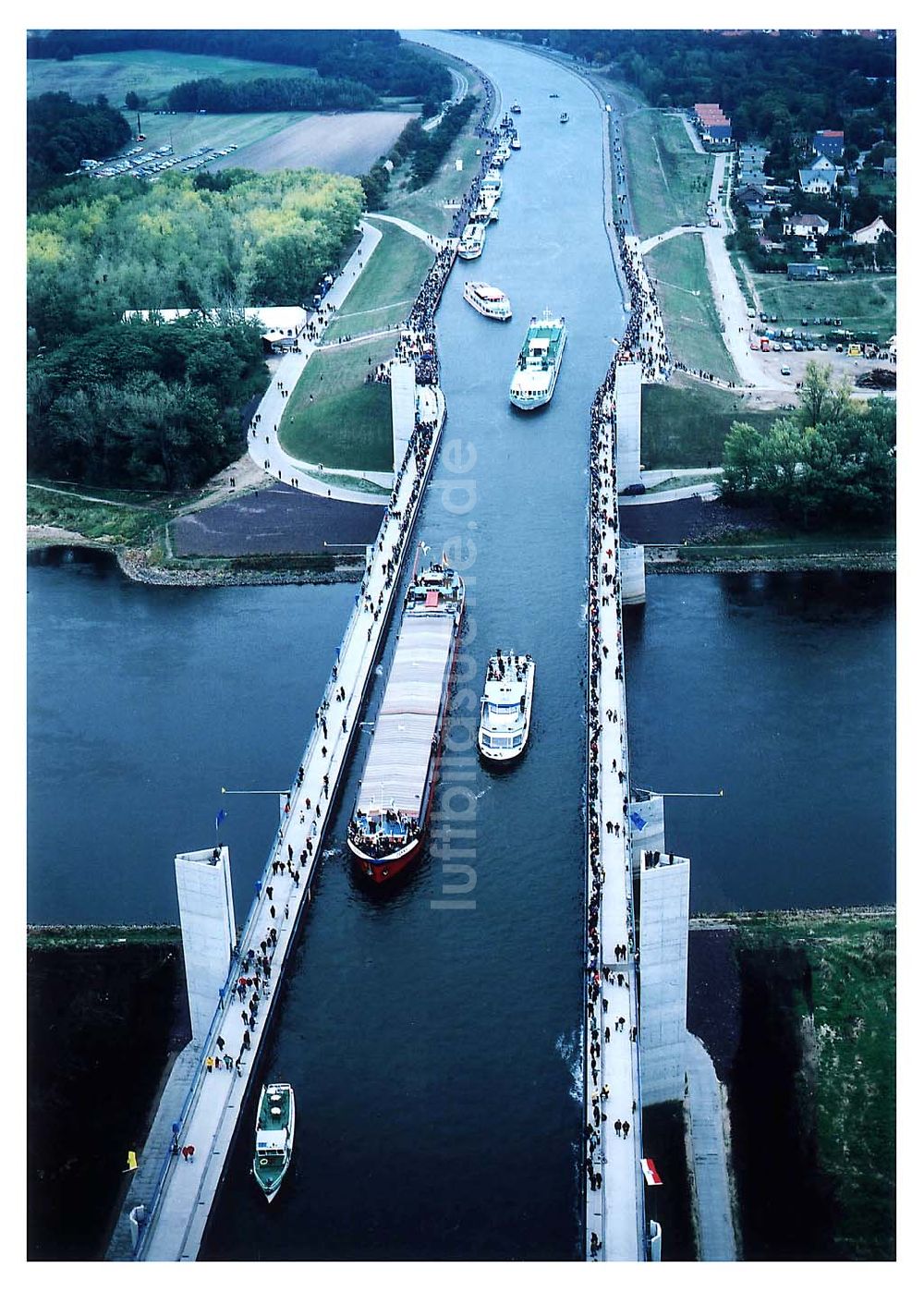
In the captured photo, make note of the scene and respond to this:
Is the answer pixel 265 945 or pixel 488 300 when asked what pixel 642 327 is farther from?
pixel 265 945

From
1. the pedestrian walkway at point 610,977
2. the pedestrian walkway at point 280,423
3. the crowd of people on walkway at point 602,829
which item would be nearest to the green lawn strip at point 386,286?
the pedestrian walkway at point 280,423

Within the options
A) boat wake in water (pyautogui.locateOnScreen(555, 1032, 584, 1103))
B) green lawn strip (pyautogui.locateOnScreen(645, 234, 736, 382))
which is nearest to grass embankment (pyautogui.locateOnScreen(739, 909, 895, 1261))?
boat wake in water (pyautogui.locateOnScreen(555, 1032, 584, 1103))

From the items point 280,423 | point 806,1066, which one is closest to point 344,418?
point 280,423

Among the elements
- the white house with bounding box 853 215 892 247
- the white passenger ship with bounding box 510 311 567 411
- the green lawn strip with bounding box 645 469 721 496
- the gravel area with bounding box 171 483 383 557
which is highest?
the white passenger ship with bounding box 510 311 567 411

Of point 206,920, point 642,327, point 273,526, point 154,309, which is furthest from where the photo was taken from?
point 154,309

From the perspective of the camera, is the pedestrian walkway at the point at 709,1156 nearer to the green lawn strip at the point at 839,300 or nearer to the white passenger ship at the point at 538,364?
the white passenger ship at the point at 538,364

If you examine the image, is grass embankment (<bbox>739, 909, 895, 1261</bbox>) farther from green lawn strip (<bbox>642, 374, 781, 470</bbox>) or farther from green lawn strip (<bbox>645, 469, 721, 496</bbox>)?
green lawn strip (<bbox>642, 374, 781, 470</bbox>)
